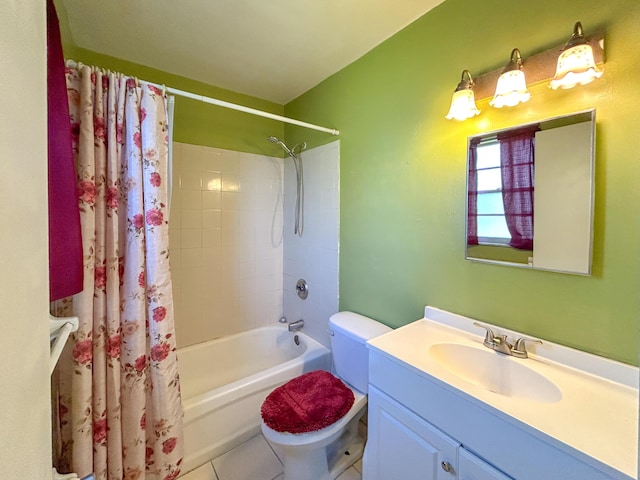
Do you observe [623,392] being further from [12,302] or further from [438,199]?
[12,302]

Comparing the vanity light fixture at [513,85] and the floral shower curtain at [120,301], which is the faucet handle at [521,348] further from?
the floral shower curtain at [120,301]

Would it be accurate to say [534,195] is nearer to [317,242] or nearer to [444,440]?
[444,440]

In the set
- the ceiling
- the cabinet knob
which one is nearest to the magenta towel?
the ceiling

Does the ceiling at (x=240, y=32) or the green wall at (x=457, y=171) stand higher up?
the ceiling at (x=240, y=32)

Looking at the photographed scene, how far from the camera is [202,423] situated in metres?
1.48

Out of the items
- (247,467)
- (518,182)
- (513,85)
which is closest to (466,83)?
(513,85)

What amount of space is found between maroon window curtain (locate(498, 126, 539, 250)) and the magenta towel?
153cm

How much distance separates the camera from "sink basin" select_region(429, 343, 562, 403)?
2.97 feet

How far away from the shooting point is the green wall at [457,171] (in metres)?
0.85

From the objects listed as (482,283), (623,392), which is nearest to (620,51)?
(482,283)

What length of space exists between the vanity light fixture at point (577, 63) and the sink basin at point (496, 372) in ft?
3.27

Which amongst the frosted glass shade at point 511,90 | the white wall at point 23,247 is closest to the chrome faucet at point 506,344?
the frosted glass shade at point 511,90

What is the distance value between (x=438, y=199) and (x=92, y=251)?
60.8 inches

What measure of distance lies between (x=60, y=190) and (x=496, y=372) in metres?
1.60
